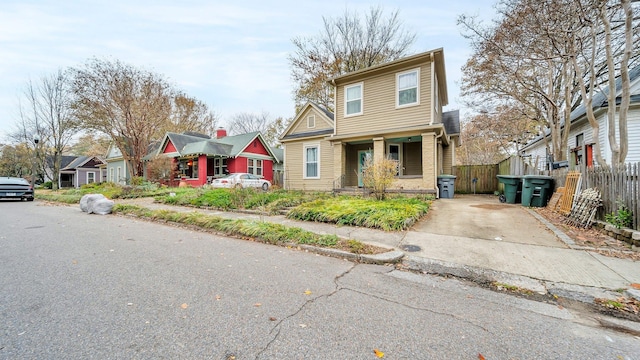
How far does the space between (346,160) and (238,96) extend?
23.6 m

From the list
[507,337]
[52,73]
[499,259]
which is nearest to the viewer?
[507,337]

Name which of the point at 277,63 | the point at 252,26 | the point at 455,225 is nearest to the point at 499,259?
the point at 455,225

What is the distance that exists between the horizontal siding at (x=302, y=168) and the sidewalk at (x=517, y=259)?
8.02m

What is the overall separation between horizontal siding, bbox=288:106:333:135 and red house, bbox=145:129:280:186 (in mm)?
6961

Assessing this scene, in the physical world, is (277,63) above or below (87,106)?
above

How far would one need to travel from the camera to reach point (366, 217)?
6.61 meters

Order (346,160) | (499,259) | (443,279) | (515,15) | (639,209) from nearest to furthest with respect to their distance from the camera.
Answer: (443,279), (499,259), (639,209), (515,15), (346,160)

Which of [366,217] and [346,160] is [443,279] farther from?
[346,160]

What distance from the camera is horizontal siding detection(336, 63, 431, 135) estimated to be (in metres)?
11.0

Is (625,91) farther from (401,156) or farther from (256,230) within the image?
(256,230)

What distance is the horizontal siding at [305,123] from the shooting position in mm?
15008

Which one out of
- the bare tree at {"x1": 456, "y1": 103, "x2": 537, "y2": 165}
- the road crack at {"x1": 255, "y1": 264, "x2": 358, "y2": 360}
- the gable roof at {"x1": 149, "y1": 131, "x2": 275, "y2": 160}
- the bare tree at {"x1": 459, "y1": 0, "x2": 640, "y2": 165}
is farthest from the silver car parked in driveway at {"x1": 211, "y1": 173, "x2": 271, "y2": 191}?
the bare tree at {"x1": 456, "y1": 103, "x2": 537, "y2": 165}

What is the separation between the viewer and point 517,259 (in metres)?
4.17

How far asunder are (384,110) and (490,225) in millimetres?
7141
